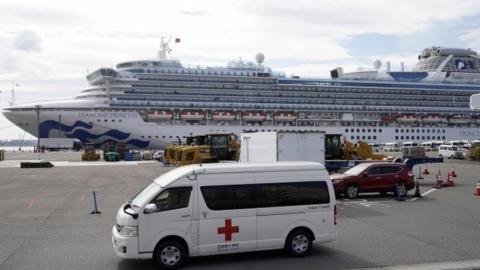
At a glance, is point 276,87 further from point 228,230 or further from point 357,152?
point 228,230

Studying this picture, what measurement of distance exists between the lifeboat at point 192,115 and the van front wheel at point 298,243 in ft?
205

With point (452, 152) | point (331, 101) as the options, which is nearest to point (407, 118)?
point (331, 101)

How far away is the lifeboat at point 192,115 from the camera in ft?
234

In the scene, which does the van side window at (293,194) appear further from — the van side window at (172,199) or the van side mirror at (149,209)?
the van side mirror at (149,209)

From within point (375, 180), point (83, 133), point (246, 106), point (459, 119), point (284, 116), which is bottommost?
point (375, 180)

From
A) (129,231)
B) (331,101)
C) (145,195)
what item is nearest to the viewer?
(129,231)

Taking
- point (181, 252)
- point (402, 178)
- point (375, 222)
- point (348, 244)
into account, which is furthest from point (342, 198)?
point (181, 252)

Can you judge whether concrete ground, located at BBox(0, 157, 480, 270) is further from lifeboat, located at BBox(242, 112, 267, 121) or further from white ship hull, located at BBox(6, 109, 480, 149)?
lifeboat, located at BBox(242, 112, 267, 121)

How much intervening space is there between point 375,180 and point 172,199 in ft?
41.6

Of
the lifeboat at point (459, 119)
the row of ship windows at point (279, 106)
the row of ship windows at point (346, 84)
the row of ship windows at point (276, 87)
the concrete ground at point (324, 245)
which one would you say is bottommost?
the concrete ground at point (324, 245)

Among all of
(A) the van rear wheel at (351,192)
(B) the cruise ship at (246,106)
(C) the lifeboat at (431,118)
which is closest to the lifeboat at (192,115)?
(B) the cruise ship at (246,106)

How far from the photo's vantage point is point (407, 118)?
81375 millimetres

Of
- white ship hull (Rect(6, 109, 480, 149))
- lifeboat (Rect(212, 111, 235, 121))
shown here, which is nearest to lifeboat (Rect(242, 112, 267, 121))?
white ship hull (Rect(6, 109, 480, 149))

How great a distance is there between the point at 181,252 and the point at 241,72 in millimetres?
71241
